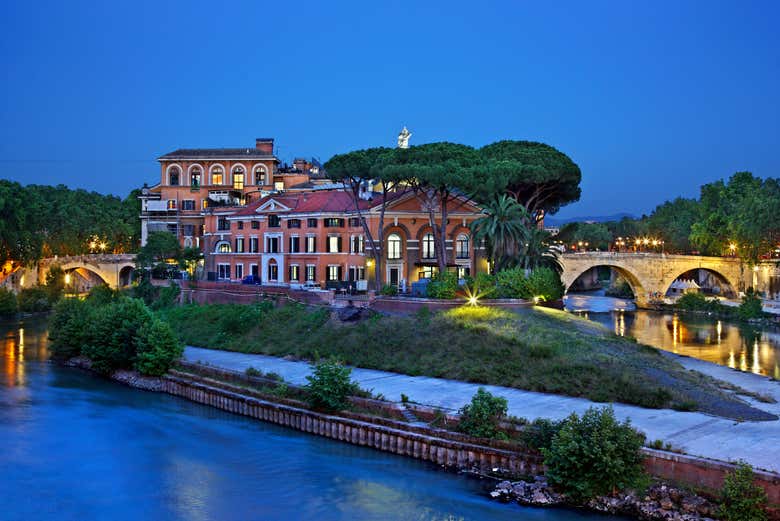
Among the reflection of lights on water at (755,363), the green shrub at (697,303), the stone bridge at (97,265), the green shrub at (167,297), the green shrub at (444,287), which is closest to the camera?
the reflection of lights on water at (755,363)

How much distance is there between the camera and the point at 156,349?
1781 inches

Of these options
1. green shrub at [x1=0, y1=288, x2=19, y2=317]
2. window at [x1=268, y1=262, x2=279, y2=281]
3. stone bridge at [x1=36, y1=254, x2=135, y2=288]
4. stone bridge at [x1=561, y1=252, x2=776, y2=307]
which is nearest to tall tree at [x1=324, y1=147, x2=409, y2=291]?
window at [x1=268, y1=262, x2=279, y2=281]

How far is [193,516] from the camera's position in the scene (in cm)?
2588

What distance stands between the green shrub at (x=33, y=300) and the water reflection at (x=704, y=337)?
196 ft

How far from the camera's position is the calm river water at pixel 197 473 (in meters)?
26.2

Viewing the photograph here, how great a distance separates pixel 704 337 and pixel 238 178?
171ft

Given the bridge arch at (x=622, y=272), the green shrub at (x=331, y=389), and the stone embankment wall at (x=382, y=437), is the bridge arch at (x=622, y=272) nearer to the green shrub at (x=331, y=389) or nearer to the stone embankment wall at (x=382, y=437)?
the stone embankment wall at (x=382, y=437)

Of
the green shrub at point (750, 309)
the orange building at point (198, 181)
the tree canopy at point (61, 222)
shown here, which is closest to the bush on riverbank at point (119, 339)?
the orange building at point (198, 181)

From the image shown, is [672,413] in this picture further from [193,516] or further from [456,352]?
[193,516]

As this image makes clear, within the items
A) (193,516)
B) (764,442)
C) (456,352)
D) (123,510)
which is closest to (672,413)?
(764,442)

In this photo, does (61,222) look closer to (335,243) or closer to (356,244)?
(335,243)

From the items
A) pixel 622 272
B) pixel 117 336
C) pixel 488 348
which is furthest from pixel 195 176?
pixel 488 348

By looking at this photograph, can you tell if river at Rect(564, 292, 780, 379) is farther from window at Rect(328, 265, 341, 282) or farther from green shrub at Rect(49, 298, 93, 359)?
green shrub at Rect(49, 298, 93, 359)

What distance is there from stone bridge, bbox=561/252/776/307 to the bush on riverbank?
59.3 m
